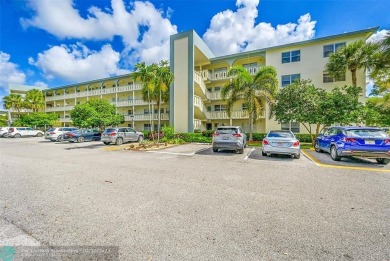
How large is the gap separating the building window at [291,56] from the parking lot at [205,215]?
17.7 meters

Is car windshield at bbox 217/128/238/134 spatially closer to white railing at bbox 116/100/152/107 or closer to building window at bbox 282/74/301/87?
building window at bbox 282/74/301/87

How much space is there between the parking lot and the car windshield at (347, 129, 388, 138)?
276 cm

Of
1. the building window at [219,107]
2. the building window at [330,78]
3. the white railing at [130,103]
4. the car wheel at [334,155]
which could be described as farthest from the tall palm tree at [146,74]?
the building window at [330,78]

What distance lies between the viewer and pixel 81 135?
70.5 feet

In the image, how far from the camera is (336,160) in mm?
9477

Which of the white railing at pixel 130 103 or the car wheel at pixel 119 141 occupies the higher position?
the white railing at pixel 130 103

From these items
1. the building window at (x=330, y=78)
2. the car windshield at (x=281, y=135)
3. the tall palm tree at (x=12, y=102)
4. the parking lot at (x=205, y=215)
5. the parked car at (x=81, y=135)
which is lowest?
the parking lot at (x=205, y=215)

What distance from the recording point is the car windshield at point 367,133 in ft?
27.2

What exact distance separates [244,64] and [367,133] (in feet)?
59.3

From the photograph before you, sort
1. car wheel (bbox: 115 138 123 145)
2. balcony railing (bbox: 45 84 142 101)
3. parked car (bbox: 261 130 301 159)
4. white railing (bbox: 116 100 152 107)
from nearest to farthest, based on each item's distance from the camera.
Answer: parked car (bbox: 261 130 301 159) < car wheel (bbox: 115 138 123 145) < white railing (bbox: 116 100 152 107) < balcony railing (bbox: 45 84 142 101)

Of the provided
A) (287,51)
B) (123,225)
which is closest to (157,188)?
(123,225)

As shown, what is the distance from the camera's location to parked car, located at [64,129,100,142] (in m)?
21.1

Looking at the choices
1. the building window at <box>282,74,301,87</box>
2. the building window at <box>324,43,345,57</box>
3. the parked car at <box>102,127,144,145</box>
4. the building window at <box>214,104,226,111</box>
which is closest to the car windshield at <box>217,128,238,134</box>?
the parked car at <box>102,127,144,145</box>

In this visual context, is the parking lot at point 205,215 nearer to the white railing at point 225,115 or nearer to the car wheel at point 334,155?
the car wheel at point 334,155
